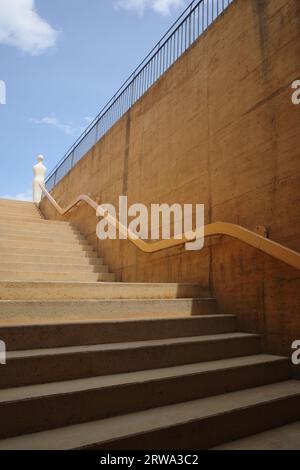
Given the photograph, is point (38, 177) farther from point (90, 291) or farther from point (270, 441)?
point (270, 441)

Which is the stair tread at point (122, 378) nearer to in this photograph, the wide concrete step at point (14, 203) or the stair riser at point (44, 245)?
the stair riser at point (44, 245)

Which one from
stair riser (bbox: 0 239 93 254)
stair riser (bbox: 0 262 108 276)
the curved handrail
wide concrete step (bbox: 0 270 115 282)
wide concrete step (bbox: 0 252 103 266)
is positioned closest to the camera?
the curved handrail

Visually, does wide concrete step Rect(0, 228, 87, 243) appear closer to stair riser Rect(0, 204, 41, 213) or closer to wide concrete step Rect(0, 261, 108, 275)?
wide concrete step Rect(0, 261, 108, 275)

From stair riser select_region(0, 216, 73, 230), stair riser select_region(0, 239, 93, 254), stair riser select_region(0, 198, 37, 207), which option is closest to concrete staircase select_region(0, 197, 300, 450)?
stair riser select_region(0, 239, 93, 254)

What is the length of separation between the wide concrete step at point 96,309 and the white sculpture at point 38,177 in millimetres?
9557

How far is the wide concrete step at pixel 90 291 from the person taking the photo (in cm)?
301

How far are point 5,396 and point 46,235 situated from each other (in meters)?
4.73

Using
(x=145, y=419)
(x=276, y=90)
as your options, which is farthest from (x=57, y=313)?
(x=276, y=90)

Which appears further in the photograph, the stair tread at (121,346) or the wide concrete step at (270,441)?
the stair tread at (121,346)

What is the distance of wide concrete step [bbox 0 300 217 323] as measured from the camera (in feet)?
8.39

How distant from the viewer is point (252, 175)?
10.3 feet

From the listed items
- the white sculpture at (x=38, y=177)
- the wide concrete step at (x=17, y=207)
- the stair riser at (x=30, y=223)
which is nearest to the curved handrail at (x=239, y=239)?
the stair riser at (x=30, y=223)

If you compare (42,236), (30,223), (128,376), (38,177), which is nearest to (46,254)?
(42,236)

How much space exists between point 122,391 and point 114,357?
325 mm
